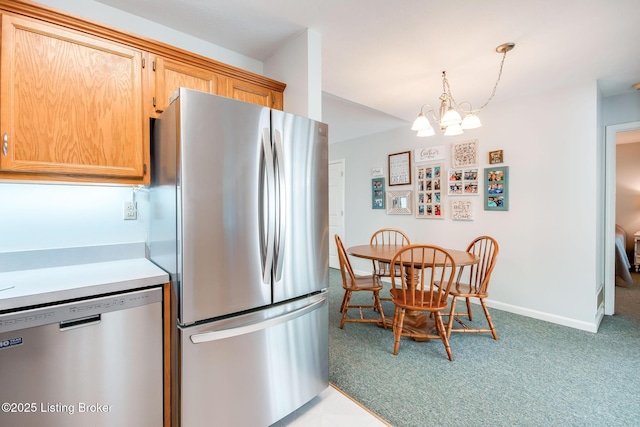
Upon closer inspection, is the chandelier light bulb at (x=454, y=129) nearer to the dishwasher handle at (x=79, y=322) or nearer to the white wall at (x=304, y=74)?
the white wall at (x=304, y=74)

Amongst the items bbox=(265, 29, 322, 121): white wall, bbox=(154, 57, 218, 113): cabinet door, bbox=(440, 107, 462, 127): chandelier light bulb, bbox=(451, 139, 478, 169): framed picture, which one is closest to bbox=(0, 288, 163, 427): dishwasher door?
bbox=(154, 57, 218, 113): cabinet door

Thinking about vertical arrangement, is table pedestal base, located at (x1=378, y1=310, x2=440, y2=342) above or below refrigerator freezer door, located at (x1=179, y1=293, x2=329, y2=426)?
below

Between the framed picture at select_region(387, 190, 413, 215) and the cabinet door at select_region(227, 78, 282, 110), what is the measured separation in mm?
2647

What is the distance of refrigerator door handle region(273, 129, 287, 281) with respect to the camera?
1.47m

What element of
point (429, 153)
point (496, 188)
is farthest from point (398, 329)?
point (429, 153)

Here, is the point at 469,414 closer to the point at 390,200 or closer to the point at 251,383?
→ the point at 251,383

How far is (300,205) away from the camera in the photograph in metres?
1.58

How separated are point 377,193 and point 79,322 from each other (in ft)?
13.4

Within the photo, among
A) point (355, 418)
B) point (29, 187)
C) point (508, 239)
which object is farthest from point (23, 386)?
point (508, 239)

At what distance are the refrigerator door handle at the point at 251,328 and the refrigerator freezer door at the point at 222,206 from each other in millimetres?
82

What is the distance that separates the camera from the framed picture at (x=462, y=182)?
136 inches

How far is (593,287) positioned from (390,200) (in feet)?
8.11

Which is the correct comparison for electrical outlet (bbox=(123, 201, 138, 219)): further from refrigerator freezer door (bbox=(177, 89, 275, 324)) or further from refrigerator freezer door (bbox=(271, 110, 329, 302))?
refrigerator freezer door (bbox=(271, 110, 329, 302))

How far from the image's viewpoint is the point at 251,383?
140 centimetres
